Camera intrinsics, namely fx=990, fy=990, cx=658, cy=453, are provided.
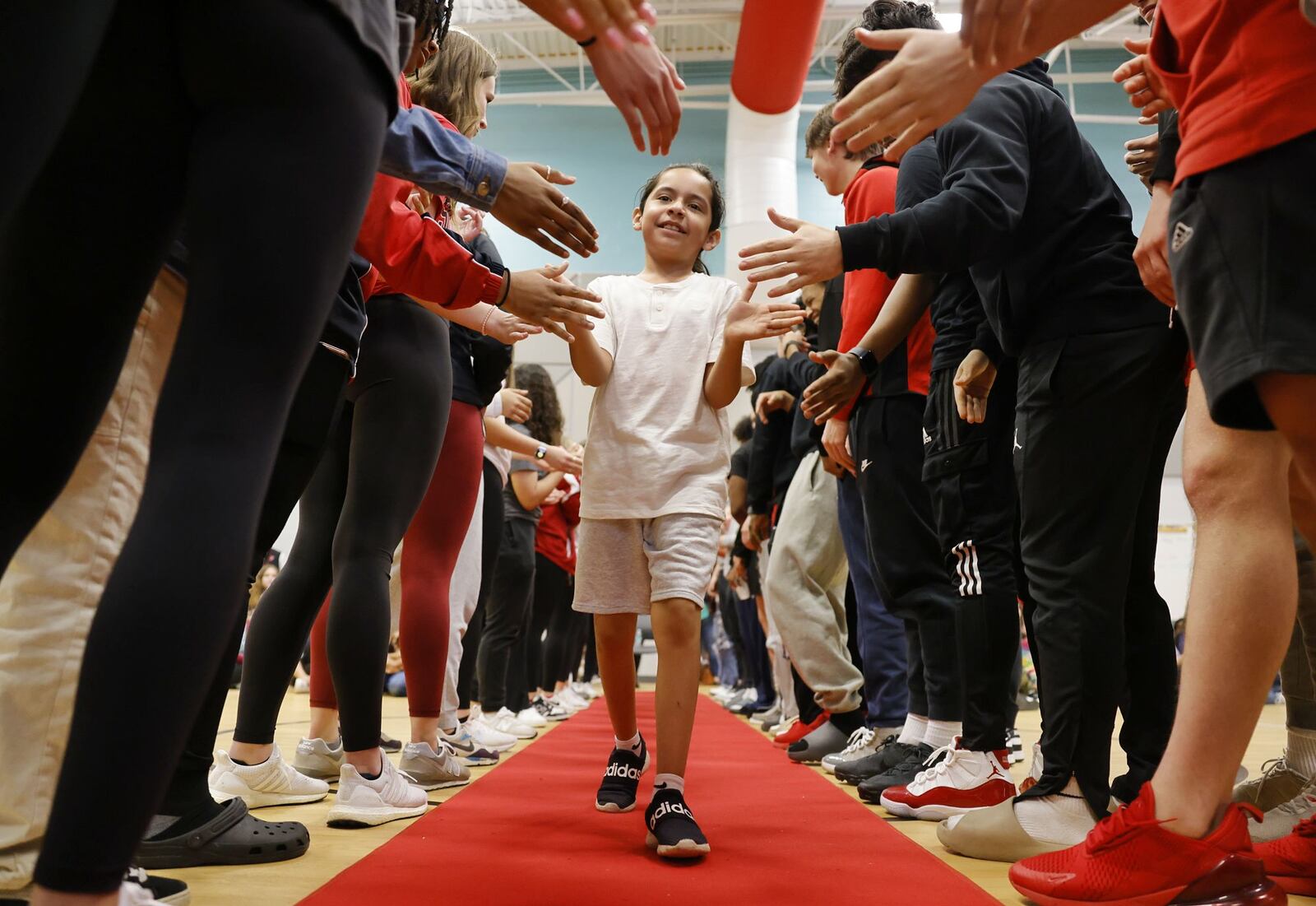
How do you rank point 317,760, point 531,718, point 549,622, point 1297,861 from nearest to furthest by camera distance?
1. point 1297,861
2. point 317,760
3. point 531,718
4. point 549,622

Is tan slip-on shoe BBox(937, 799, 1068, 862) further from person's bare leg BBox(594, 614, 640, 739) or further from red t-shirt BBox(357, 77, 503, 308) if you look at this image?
red t-shirt BBox(357, 77, 503, 308)

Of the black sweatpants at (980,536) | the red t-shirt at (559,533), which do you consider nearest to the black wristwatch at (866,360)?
the black sweatpants at (980,536)

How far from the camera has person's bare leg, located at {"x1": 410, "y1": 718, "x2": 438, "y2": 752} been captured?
2152mm

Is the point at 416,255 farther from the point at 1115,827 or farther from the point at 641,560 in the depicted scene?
the point at 1115,827

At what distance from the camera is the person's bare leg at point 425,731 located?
2152 mm

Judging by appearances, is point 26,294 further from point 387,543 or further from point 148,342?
point 387,543

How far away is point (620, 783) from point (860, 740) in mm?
946

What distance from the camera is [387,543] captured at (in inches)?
68.5

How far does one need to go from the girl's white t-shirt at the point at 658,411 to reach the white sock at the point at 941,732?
0.68 metres

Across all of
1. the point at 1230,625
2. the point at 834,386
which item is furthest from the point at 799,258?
the point at 1230,625

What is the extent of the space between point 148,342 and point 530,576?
3022mm

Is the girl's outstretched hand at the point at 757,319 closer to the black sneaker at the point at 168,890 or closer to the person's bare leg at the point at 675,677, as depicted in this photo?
the person's bare leg at the point at 675,677

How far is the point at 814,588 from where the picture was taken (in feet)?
10.4

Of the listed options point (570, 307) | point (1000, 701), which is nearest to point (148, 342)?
point (570, 307)
